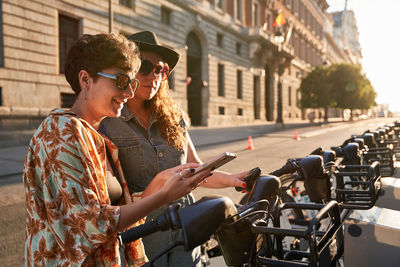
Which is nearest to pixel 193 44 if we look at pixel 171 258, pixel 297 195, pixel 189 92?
pixel 189 92

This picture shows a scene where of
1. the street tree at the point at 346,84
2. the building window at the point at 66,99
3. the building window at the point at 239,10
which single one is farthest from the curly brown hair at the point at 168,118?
the street tree at the point at 346,84

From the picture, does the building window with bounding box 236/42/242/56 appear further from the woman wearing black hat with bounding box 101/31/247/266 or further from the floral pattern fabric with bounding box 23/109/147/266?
the floral pattern fabric with bounding box 23/109/147/266

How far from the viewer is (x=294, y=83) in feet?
155

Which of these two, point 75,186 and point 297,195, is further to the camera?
point 297,195

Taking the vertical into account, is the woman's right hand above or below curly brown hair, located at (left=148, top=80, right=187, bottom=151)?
below

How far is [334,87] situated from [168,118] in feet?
145

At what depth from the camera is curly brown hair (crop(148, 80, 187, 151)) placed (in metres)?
1.83

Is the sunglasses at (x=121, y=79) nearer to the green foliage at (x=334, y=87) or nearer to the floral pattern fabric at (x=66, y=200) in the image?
the floral pattern fabric at (x=66, y=200)

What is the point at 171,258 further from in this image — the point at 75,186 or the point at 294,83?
the point at 294,83

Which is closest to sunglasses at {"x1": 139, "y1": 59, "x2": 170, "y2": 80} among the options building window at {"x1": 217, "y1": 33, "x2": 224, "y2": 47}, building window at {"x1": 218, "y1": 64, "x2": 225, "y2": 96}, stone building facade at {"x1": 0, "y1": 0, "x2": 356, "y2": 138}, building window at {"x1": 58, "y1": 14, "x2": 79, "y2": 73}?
stone building facade at {"x1": 0, "y1": 0, "x2": 356, "y2": 138}

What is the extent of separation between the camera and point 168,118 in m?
1.85

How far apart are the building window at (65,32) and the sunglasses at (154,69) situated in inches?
614

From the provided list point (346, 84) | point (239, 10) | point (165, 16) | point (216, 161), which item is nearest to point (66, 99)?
point (165, 16)

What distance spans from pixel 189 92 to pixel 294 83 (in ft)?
82.2
